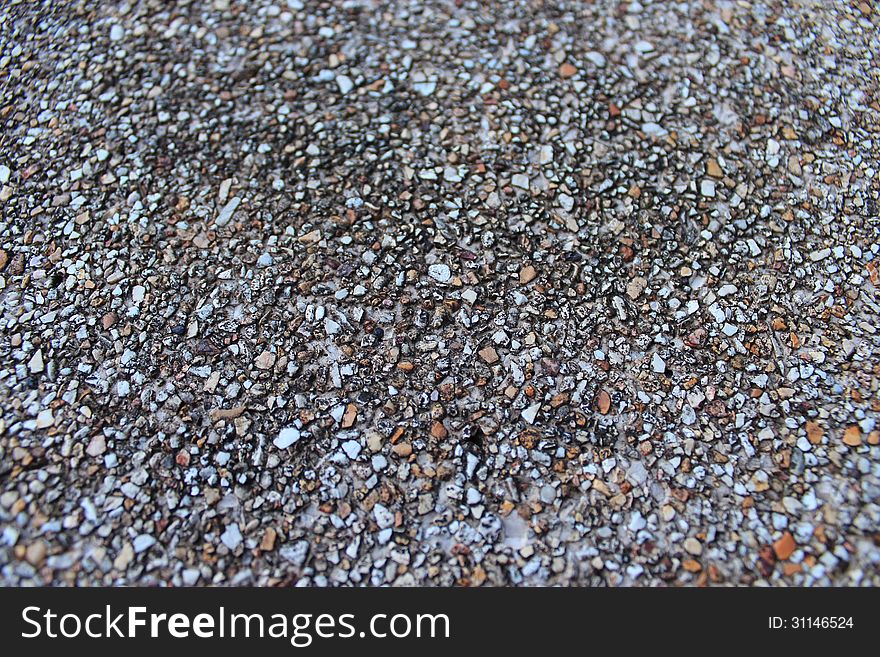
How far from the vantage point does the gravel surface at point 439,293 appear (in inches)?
142

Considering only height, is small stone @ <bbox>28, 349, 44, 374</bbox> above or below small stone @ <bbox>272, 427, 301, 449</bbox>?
above

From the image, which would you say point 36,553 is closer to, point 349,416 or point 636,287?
point 349,416

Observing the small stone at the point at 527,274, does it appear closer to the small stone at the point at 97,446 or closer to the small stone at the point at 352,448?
the small stone at the point at 352,448

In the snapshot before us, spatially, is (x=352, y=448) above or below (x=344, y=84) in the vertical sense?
below

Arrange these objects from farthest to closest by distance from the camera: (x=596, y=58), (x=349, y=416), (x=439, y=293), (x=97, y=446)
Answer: (x=596, y=58)
(x=439, y=293)
(x=349, y=416)
(x=97, y=446)

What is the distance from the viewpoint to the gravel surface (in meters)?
3.61

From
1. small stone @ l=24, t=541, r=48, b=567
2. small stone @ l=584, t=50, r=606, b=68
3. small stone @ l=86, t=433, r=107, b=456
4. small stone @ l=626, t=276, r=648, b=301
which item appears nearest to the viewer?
small stone @ l=24, t=541, r=48, b=567

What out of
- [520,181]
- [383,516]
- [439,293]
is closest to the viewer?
[383,516]

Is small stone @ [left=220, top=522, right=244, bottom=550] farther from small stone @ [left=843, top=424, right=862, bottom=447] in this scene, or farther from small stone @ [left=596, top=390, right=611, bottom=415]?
small stone @ [left=843, top=424, right=862, bottom=447]

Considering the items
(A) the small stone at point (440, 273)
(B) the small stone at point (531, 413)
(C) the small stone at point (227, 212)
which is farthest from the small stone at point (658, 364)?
(C) the small stone at point (227, 212)

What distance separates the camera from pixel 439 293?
4.30 metres

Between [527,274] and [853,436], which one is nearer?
[853,436]

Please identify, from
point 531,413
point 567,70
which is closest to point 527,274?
point 531,413

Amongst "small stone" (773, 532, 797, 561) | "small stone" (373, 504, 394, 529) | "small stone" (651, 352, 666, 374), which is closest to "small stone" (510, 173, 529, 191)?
"small stone" (651, 352, 666, 374)
